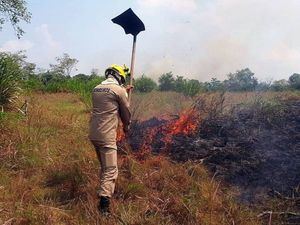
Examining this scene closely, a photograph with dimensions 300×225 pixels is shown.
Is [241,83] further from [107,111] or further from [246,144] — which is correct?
[107,111]

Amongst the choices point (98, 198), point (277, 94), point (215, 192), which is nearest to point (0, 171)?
point (98, 198)

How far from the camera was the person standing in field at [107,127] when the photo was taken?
17.6ft

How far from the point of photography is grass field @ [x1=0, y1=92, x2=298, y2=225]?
5102 mm

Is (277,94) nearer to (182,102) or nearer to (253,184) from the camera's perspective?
(182,102)

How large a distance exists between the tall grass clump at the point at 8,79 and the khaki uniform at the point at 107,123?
494 centimetres

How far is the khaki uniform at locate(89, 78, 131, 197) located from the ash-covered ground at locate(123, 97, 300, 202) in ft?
6.34

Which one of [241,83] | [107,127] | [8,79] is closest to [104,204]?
[107,127]

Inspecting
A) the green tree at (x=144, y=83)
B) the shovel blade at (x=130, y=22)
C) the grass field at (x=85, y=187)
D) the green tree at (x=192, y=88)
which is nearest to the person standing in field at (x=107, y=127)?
the grass field at (x=85, y=187)

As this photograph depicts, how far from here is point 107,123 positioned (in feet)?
18.0

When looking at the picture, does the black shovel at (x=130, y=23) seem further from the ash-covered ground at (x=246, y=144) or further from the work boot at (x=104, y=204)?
the work boot at (x=104, y=204)

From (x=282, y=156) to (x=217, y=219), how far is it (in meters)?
2.41

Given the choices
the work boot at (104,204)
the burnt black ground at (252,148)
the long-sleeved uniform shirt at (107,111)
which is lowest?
the work boot at (104,204)

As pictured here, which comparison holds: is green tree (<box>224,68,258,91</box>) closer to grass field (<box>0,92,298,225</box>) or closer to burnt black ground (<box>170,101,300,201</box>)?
burnt black ground (<box>170,101,300,201</box>)

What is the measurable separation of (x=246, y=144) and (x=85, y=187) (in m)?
3.15
